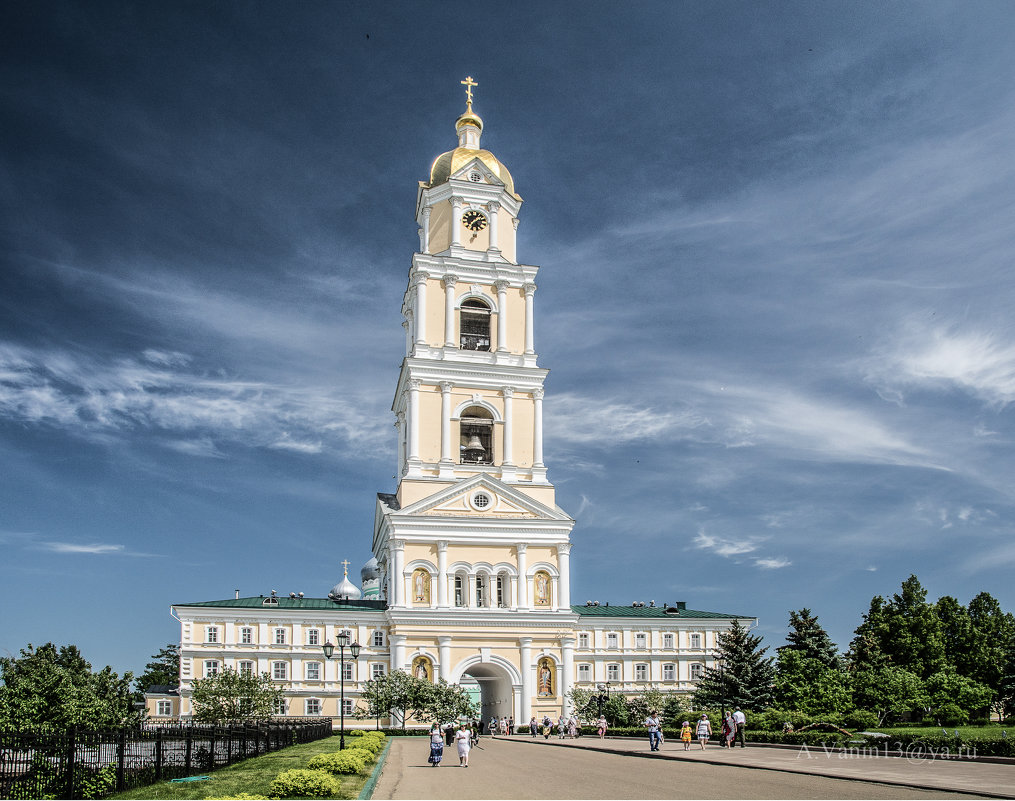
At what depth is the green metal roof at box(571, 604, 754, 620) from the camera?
2643 inches

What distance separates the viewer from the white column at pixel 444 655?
5597 centimetres

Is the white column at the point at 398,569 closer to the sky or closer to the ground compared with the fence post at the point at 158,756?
closer to the sky

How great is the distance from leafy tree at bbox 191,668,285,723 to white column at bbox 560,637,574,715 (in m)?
16.7

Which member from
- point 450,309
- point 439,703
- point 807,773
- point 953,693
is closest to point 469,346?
point 450,309

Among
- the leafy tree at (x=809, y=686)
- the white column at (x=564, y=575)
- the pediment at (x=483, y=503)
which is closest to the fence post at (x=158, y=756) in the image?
the leafy tree at (x=809, y=686)

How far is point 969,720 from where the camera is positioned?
56500mm

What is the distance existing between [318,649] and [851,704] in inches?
1200

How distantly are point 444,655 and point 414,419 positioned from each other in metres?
14.9

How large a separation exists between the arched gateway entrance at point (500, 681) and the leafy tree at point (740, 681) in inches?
410

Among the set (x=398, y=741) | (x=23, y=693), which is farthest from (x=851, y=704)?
(x=23, y=693)

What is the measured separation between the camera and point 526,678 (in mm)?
56688

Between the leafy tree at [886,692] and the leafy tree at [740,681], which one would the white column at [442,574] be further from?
the leafy tree at [886,692]

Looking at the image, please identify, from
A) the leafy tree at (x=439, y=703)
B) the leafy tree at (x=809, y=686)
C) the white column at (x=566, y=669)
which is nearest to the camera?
the leafy tree at (x=809, y=686)

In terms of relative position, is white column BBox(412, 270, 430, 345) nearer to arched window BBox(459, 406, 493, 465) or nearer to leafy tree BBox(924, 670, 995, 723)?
arched window BBox(459, 406, 493, 465)
